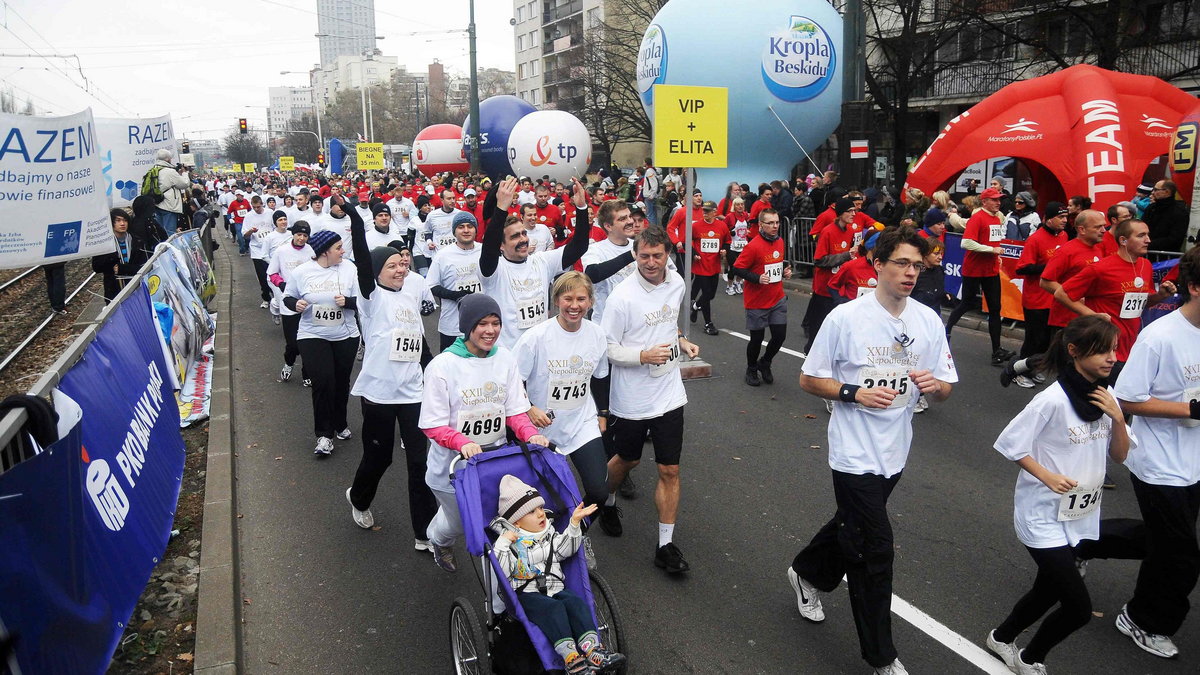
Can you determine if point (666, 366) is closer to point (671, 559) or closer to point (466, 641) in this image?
point (671, 559)

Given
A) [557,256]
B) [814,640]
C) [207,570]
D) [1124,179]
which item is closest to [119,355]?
[207,570]

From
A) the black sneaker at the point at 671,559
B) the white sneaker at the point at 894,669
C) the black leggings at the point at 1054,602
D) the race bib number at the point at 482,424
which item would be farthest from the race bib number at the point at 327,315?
the black leggings at the point at 1054,602

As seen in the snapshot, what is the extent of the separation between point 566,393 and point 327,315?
3.02 meters

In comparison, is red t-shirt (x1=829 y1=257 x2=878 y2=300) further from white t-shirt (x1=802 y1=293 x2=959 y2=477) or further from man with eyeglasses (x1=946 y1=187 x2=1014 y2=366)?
white t-shirt (x1=802 y1=293 x2=959 y2=477)

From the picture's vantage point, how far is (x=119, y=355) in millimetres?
5734

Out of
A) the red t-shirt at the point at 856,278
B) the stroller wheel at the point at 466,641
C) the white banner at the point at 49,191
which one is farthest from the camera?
the red t-shirt at the point at 856,278

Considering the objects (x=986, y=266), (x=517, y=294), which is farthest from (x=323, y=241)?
(x=986, y=266)

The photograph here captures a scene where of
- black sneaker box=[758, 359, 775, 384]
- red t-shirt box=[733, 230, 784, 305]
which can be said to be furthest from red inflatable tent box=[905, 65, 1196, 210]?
black sneaker box=[758, 359, 775, 384]

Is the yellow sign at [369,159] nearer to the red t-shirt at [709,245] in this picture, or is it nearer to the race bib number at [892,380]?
the red t-shirt at [709,245]

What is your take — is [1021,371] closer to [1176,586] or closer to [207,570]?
[1176,586]

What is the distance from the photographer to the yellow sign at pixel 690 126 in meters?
8.86

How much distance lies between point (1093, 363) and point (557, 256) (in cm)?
430

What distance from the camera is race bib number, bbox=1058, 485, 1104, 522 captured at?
367 cm

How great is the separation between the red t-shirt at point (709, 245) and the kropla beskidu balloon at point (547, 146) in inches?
869
